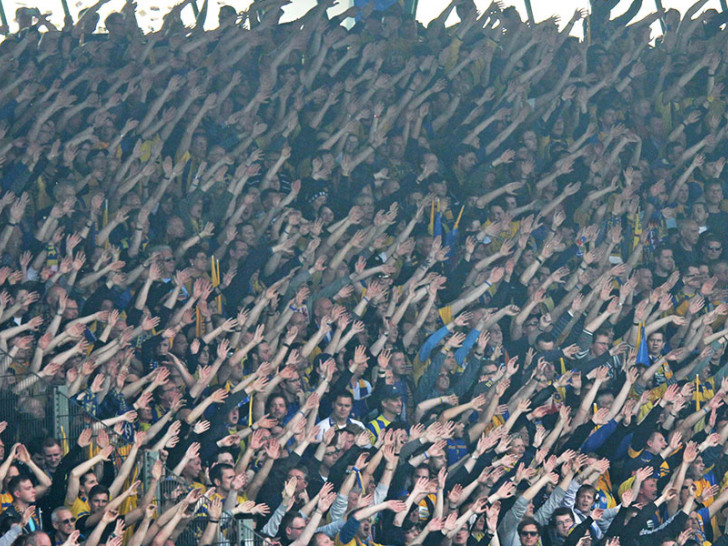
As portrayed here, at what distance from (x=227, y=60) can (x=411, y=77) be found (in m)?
1.96

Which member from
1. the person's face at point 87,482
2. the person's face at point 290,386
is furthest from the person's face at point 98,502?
the person's face at point 290,386

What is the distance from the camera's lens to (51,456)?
8031 mm

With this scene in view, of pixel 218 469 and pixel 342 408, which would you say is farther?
pixel 342 408

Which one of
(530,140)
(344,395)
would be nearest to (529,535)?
(344,395)

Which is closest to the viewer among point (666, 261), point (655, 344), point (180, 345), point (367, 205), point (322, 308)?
point (180, 345)

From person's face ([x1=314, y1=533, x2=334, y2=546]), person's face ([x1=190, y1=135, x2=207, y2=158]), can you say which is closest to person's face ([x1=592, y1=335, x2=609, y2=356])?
person's face ([x1=314, y1=533, x2=334, y2=546])

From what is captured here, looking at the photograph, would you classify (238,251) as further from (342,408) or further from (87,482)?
(87,482)

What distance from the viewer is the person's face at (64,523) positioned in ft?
24.7

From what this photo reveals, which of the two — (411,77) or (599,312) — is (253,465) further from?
(411,77)

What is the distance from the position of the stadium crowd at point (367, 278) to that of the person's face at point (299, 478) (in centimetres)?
2

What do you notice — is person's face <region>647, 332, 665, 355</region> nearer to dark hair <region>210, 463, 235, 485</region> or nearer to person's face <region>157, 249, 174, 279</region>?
person's face <region>157, 249, 174, 279</region>

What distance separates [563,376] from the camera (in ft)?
34.7

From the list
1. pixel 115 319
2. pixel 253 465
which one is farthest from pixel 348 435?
pixel 115 319

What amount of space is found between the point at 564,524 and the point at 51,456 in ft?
11.6
